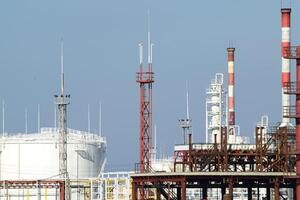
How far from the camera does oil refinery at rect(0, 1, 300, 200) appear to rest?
77375 millimetres

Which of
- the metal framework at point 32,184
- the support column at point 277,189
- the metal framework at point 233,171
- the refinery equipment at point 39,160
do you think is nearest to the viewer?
the support column at point 277,189

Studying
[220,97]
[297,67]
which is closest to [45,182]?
[220,97]

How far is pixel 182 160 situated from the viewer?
8775 cm

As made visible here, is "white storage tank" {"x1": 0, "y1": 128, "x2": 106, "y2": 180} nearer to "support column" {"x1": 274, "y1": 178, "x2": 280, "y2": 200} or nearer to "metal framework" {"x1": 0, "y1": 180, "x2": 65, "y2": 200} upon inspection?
"metal framework" {"x1": 0, "y1": 180, "x2": 65, "y2": 200}

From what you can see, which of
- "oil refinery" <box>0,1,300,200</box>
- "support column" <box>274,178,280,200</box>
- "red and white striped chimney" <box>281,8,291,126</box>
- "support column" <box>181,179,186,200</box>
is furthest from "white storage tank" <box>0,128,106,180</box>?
"support column" <box>274,178,280,200</box>

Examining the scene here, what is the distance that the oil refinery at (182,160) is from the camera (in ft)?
254

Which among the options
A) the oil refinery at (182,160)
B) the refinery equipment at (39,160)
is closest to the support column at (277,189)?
the oil refinery at (182,160)

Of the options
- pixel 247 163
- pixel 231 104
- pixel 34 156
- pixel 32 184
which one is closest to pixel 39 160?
pixel 34 156

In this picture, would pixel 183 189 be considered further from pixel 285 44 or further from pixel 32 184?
pixel 32 184

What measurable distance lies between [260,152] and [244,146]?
5.72 meters

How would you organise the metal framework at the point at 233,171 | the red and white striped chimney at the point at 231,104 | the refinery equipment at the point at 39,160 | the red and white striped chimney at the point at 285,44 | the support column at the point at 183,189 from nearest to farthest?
the support column at the point at 183,189 → the metal framework at the point at 233,171 → the red and white striped chimney at the point at 285,44 → the red and white striped chimney at the point at 231,104 → the refinery equipment at the point at 39,160

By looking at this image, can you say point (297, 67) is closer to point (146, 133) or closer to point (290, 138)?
point (290, 138)

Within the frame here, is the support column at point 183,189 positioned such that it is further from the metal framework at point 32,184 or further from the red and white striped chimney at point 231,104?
the red and white striped chimney at point 231,104

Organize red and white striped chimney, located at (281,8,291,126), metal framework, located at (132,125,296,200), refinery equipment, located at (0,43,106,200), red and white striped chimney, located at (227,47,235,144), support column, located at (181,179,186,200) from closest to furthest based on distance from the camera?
1. support column, located at (181,179,186,200)
2. metal framework, located at (132,125,296,200)
3. red and white striped chimney, located at (281,8,291,126)
4. red and white striped chimney, located at (227,47,235,144)
5. refinery equipment, located at (0,43,106,200)
